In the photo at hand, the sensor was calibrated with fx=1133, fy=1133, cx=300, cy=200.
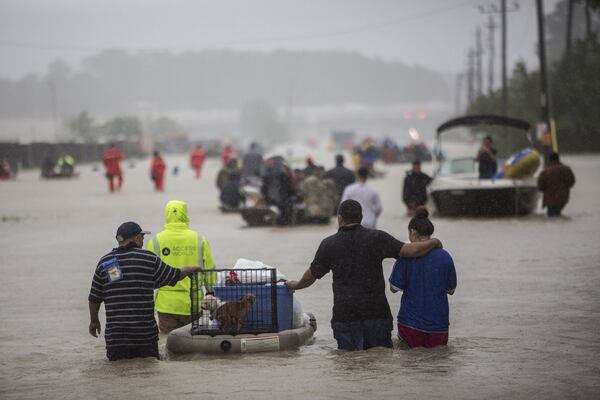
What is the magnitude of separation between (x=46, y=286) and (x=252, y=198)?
39.3ft

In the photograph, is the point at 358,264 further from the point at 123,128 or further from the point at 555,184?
the point at 123,128

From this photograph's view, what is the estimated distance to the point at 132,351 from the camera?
9734 millimetres

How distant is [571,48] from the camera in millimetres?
68438

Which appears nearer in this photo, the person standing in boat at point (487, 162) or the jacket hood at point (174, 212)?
the jacket hood at point (174, 212)

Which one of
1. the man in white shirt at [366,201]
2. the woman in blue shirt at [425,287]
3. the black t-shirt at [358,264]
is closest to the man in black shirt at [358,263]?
the black t-shirt at [358,264]

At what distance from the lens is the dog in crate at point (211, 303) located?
10227 millimetres

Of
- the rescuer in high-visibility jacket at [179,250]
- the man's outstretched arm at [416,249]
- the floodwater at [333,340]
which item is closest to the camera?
the floodwater at [333,340]

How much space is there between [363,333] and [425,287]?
0.67m

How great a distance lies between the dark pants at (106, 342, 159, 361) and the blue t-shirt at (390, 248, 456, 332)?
215cm

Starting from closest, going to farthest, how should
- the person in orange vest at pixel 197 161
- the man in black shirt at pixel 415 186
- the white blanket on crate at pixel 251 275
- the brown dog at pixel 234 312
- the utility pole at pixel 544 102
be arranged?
the brown dog at pixel 234 312, the white blanket on crate at pixel 251 275, the man in black shirt at pixel 415 186, the utility pole at pixel 544 102, the person in orange vest at pixel 197 161

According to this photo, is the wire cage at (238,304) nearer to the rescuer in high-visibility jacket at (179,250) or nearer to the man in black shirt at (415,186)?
the rescuer in high-visibility jacket at (179,250)

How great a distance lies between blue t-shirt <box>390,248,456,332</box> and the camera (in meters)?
9.60

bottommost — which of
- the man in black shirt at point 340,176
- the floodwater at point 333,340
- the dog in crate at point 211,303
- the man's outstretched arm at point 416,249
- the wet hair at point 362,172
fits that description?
the floodwater at point 333,340

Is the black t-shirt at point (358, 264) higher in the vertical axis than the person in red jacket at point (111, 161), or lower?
lower
